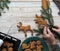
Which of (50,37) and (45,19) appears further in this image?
(45,19)

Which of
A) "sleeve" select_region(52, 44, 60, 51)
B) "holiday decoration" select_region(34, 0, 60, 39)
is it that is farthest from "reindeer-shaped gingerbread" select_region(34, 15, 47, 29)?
"sleeve" select_region(52, 44, 60, 51)

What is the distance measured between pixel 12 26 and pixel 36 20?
0.60 feet

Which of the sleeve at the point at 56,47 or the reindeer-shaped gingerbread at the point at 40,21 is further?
the reindeer-shaped gingerbread at the point at 40,21

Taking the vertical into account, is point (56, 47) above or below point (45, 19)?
below

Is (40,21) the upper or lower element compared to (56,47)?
upper

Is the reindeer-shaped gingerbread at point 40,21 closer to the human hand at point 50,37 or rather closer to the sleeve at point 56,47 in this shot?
the human hand at point 50,37

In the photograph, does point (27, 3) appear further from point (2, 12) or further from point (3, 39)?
point (3, 39)

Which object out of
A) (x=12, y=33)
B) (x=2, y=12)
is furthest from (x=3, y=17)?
(x=12, y=33)

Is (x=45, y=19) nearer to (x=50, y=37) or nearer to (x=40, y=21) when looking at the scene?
(x=40, y=21)

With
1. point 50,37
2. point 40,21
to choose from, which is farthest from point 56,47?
point 40,21

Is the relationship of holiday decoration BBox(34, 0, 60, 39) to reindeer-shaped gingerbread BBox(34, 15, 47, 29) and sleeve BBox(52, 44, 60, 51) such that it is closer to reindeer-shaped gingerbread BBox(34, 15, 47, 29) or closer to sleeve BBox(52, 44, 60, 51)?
reindeer-shaped gingerbread BBox(34, 15, 47, 29)

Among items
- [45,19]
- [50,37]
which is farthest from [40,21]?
[50,37]

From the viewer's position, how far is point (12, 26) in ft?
5.27

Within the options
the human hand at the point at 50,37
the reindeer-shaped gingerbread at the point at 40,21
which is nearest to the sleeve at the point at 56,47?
the human hand at the point at 50,37
